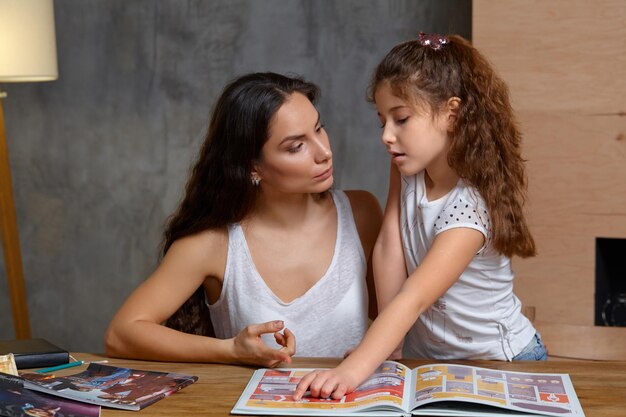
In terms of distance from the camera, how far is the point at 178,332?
2.06m

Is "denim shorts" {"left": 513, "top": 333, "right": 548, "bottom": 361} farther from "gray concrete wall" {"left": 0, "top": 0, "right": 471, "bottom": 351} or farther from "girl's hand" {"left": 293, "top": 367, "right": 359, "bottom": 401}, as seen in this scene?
"gray concrete wall" {"left": 0, "top": 0, "right": 471, "bottom": 351}

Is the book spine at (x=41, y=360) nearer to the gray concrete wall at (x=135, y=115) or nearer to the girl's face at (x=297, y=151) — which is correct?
the girl's face at (x=297, y=151)

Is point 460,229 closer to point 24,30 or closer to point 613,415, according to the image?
point 613,415

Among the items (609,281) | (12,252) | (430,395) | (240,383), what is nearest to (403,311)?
(430,395)

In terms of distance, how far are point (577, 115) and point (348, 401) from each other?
153 cm

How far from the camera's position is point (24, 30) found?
10.5 ft

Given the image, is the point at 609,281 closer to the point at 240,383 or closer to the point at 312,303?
the point at 312,303

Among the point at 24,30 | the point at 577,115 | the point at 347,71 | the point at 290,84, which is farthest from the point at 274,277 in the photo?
the point at 347,71

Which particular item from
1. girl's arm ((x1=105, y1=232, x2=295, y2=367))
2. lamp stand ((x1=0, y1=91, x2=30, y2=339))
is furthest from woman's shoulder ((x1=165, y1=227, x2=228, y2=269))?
lamp stand ((x1=0, y1=91, x2=30, y2=339))

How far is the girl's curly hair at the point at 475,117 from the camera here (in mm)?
2018

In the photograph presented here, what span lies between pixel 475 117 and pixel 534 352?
21.3 inches

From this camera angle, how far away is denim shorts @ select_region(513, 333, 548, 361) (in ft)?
7.00

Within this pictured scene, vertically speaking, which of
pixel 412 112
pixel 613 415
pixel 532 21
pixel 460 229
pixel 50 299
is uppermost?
pixel 532 21

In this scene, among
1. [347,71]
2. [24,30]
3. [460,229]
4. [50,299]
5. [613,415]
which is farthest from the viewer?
[50,299]
